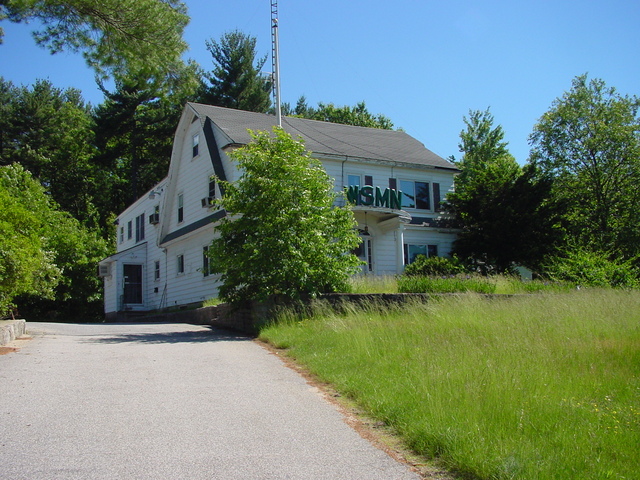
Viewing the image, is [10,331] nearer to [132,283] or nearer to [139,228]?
[132,283]

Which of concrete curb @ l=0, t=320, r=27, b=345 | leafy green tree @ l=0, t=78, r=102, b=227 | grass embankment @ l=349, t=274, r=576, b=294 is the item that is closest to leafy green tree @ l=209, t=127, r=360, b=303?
grass embankment @ l=349, t=274, r=576, b=294

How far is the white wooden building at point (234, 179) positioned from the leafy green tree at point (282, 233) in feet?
21.4

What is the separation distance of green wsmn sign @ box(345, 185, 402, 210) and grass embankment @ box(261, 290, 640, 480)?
10.9m

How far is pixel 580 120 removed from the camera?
3045 centimetres

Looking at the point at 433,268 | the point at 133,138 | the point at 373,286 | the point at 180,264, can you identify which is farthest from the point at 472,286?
the point at 133,138

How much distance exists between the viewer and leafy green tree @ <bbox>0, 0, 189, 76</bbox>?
12617 millimetres

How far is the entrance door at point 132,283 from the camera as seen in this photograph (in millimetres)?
30641

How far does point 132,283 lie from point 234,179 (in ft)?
39.6

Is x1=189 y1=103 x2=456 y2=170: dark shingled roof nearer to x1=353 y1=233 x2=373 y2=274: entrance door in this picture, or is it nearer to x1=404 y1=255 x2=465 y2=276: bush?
x1=353 y1=233 x2=373 y2=274: entrance door

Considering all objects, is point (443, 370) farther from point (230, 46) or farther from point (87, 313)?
point (230, 46)

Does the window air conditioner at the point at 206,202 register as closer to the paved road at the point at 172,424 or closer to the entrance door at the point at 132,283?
the entrance door at the point at 132,283

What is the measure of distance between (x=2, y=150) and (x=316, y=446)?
153ft

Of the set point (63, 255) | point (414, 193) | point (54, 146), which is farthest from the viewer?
point (54, 146)

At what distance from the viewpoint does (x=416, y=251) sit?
25.7 meters
